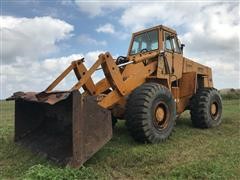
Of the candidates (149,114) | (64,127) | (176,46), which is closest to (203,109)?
(176,46)

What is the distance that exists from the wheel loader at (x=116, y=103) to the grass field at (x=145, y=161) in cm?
28

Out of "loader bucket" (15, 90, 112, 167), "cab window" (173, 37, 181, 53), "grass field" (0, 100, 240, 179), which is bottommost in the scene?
"grass field" (0, 100, 240, 179)

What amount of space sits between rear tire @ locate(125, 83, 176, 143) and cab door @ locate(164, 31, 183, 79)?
56.9 inches

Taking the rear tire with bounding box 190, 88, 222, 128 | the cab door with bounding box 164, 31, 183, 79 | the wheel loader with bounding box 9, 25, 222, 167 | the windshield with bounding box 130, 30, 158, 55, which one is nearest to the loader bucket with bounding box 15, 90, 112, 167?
the wheel loader with bounding box 9, 25, 222, 167

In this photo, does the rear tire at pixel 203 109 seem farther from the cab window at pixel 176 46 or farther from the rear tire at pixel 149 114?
the rear tire at pixel 149 114

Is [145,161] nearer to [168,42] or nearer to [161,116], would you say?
[161,116]

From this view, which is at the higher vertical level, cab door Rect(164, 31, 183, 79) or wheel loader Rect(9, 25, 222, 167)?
cab door Rect(164, 31, 183, 79)

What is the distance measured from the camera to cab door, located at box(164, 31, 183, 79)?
9.31m

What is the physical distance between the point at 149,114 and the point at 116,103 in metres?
0.89

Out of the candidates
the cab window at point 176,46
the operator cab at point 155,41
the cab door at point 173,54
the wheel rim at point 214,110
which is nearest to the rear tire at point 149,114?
the cab door at point 173,54

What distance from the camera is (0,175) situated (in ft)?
Answer: 20.7

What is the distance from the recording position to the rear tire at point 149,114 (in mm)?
7219

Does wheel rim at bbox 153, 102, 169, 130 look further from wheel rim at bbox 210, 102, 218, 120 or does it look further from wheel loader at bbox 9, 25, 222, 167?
wheel rim at bbox 210, 102, 218, 120

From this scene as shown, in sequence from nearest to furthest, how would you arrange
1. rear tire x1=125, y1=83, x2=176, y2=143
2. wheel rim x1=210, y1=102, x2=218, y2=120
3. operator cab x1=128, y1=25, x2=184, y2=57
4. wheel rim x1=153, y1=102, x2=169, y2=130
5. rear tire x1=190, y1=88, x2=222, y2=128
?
rear tire x1=125, y1=83, x2=176, y2=143 < wheel rim x1=153, y1=102, x2=169, y2=130 < operator cab x1=128, y1=25, x2=184, y2=57 < rear tire x1=190, y1=88, x2=222, y2=128 < wheel rim x1=210, y1=102, x2=218, y2=120
